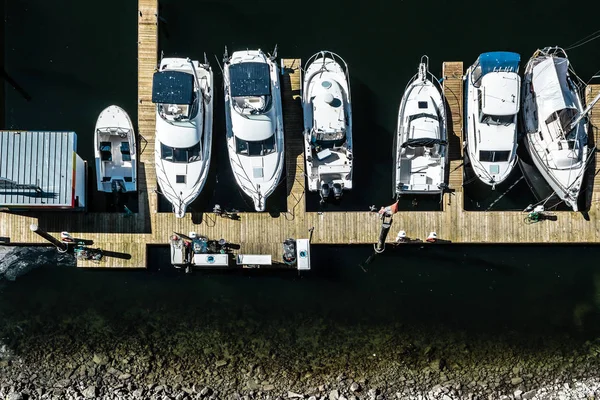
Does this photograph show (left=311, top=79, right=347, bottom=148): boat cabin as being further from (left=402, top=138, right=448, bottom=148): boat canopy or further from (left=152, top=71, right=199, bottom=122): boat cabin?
(left=152, top=71, right=199, bottom=122): boat cabin

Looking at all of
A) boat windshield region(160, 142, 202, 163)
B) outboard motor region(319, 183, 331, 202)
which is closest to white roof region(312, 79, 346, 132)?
outboard motor region(319, 183, 331, 202)

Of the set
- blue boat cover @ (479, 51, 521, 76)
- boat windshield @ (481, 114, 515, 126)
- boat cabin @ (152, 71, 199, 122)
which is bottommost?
boat windshield @ (481, 114, 515, 126)

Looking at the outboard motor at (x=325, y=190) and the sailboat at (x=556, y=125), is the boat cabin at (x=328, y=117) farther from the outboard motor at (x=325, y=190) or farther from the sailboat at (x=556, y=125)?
the sailboat at (x=556, y=125)

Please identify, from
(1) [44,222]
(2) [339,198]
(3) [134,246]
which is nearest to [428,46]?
(2) [339,198]

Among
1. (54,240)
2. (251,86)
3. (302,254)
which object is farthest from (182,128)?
(54,240)

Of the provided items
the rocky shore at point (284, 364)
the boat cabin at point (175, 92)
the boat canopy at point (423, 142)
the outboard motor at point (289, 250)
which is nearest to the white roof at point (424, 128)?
the boat canopy at point (423, 142)

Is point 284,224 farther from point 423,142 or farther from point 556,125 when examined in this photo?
point 556,125

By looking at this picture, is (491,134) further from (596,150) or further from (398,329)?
(398,329)
